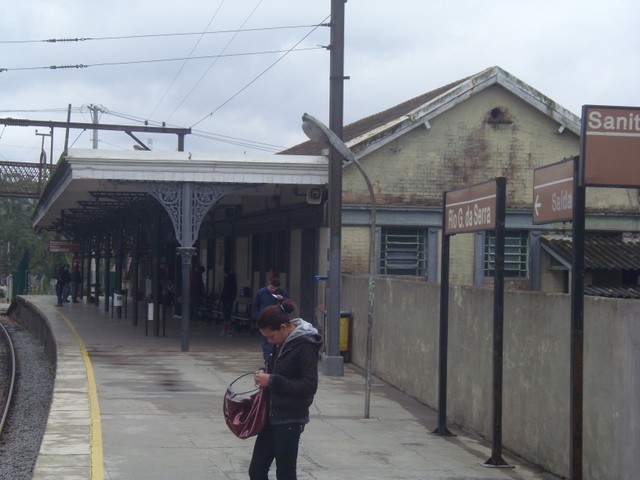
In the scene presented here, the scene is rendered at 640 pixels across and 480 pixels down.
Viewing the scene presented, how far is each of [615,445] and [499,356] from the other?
1671 millimetres

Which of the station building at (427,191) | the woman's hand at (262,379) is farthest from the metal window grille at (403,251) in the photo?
the woman's hand at (262,379)

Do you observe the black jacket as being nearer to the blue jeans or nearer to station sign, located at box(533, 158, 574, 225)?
the blue jeans

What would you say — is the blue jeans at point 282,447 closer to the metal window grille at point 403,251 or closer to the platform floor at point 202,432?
the platform floor at point 202,432

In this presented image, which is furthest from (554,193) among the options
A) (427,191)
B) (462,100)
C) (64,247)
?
(64,247)

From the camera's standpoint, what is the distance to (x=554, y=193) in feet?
25.5

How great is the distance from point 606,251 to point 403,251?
159 inches

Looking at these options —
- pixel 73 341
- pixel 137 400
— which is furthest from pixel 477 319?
pixel 73 341

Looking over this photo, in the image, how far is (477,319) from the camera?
11.3 meters

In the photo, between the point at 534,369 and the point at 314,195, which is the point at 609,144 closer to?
the point at 534,369

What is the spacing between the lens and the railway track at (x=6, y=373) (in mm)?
16283

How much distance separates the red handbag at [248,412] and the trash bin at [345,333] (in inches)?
446

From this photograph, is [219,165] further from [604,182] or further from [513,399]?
[604,182]

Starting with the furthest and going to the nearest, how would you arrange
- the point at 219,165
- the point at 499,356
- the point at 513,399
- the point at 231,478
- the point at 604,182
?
the point at 219,165, the point at 513,399, the point at 499,356, the point at 231,478, the point at 604,182

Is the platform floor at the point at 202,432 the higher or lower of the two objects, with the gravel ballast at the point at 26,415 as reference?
higher
